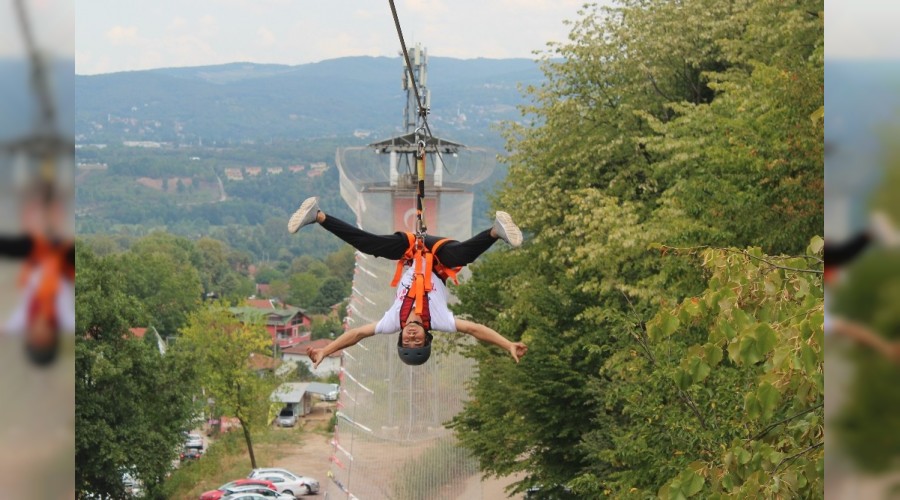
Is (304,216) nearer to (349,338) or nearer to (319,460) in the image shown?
(349,338)

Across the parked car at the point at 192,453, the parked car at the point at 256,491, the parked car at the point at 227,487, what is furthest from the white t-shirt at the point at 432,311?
the parked car at the point at 192,453

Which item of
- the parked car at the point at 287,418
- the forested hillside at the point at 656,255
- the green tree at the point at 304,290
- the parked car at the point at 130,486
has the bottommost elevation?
the green tree at the point at 304,290

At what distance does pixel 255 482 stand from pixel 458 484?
17.5m

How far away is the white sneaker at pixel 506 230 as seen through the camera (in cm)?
1018

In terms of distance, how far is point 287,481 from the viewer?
62.9 m

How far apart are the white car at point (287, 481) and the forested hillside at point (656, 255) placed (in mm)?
22064

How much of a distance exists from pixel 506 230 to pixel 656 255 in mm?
19432

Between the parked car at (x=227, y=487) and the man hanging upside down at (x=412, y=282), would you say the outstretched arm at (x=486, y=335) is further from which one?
the parked car at (x=227, y=487)

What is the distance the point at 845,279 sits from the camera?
2357mm

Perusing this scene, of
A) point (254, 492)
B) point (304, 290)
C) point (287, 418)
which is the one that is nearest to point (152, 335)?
point (254, 492)

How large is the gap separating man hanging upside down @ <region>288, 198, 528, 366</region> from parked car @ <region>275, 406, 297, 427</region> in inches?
3637

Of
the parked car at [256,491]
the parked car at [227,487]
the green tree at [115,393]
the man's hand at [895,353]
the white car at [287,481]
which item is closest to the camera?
the man's hand at [895,353]

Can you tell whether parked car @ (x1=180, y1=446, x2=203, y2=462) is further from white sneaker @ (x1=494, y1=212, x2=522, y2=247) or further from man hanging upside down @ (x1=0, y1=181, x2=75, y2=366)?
man hanging upside down @ (x1=0, y1=181, x2=75, y2=366)

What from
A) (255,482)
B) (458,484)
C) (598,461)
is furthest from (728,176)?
(255,482)
